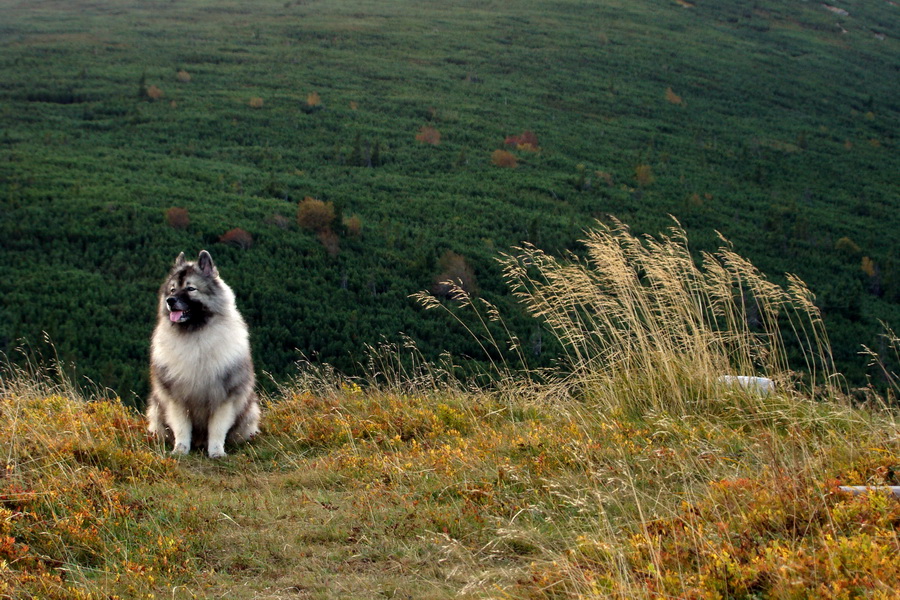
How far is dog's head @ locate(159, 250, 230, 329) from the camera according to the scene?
661 centimetres

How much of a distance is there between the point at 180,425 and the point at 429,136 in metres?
73.7

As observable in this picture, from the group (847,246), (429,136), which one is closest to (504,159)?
(429,136)

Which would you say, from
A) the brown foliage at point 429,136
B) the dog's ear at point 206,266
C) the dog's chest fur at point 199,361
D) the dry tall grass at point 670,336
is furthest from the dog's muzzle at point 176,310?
the brown foliage at point 429,136

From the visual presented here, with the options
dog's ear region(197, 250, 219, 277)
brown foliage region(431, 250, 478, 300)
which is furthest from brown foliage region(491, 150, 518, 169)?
dog's ear region(197, 250, 219, 277)

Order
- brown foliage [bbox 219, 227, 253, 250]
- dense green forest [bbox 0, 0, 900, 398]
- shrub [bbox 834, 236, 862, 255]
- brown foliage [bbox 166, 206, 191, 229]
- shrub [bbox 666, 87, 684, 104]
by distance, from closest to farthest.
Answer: dense green forest [bbox 0, 0, 900, 398]
brown foliage [bbox 219, 227, 253, 250]
brown foliage [bbox 166, 206, 191, 229]
shrub [bbox 834, 236, 862, 255]
shrub [bbox 666, 87, 684, 104]

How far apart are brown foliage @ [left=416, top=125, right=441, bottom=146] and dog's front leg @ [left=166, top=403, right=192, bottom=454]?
7280 cm

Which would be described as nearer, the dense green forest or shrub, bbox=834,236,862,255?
the dense green forest

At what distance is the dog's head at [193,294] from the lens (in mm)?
6609

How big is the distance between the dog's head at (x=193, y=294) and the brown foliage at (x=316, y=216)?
169 feet

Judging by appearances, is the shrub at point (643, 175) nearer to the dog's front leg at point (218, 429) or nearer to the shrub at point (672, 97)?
the shrub at point (672, 97)

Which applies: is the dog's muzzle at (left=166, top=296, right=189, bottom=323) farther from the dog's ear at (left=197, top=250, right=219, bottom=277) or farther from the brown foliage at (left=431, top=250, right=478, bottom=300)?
the brown foliage at (left=431, top=250, right=478, bottom=300)

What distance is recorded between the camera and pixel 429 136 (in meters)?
78.2

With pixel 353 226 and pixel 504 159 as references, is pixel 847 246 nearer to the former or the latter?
pixel 504 159

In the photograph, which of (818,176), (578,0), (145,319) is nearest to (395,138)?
(145,319)
